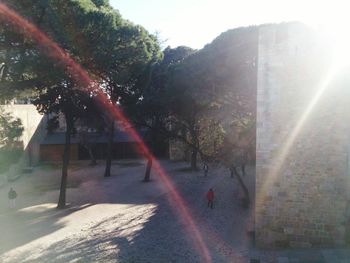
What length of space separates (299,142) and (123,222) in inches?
315

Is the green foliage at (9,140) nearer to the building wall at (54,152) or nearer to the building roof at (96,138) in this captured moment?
the building wall at (54,152)

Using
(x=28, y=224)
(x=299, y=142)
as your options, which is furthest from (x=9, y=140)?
(x=299, y=142)

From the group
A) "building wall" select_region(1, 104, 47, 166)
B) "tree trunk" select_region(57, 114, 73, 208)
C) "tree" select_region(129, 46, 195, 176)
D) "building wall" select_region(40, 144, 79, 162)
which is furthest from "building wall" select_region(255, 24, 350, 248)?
"building wall" select_region(40, 144, 79, 162)

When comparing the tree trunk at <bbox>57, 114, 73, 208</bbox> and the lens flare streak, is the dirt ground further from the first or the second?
the tree trunk at <bbox>57, 114, 73, 208</bbox>

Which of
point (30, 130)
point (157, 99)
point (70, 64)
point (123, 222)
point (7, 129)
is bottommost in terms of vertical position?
point (123, 222)

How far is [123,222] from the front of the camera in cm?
1655

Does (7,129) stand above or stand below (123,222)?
above

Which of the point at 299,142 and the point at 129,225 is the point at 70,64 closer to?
the point at 129,225

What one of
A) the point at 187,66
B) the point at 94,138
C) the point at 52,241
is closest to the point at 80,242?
the point at 52,241

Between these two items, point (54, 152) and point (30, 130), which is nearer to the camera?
point (30, 130)

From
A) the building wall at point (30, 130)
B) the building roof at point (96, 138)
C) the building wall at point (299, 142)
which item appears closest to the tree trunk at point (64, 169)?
the building wall at point (299, 142)

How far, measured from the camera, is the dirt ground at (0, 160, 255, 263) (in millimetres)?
12633

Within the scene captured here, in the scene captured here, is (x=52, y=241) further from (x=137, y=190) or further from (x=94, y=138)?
(x=94, y=138)

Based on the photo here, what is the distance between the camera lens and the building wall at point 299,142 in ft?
38.4
